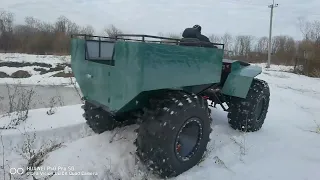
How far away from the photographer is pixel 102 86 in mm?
3281

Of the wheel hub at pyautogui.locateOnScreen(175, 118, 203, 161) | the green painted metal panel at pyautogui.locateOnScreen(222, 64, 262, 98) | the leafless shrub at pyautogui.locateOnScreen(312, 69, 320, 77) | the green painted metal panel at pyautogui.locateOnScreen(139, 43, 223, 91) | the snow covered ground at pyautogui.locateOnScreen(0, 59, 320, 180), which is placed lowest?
the snow covered ground at pyautogui.locateOnScreen(0, 59, 320, 180)

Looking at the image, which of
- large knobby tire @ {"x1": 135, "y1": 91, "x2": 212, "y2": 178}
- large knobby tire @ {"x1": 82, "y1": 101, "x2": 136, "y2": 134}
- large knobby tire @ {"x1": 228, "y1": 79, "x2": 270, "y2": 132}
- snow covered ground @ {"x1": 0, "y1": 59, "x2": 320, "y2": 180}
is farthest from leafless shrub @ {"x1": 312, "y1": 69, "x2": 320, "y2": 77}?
large knobby tire @ {"x1": 135, "y1": 91, "x2": 212, "y2": 178}

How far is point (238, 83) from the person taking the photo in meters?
4.72

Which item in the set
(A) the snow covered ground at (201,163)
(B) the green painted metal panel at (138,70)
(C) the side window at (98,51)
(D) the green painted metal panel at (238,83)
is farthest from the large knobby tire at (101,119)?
(D) the green painted metal panel at (238,83)

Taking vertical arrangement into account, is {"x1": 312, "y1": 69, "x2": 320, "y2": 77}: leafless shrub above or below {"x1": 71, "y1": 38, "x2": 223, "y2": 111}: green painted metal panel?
below

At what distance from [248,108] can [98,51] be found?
2.66 metres

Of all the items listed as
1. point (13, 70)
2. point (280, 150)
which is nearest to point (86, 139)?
point (280, 150)

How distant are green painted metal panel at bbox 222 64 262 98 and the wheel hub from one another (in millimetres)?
1432

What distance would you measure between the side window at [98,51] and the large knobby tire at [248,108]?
7.63 feet

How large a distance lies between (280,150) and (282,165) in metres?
0.59

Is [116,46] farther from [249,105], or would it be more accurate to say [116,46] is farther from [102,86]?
[249,105]

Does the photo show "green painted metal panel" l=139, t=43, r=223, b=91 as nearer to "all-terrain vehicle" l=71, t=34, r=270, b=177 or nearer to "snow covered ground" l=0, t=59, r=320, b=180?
"all-terrain vehicle" l=71, t=34, r=270, b=177

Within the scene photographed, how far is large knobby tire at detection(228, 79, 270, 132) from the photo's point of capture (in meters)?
4.82

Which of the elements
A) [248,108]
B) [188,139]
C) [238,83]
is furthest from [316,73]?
[188,139]
